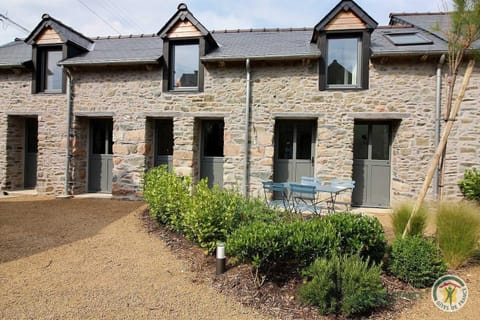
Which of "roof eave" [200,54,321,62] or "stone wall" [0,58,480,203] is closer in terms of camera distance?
"stone wall" [0,58,480,203]

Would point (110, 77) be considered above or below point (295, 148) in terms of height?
above

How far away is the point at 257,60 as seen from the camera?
7.02 metres

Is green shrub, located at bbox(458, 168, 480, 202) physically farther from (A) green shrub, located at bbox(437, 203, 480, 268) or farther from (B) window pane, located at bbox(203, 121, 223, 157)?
(B) window pane, located at bbox(203, 121, 223, 157)

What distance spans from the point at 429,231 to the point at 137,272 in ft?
14.5

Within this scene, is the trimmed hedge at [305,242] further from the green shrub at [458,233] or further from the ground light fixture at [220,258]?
the green shrub at [458,233]

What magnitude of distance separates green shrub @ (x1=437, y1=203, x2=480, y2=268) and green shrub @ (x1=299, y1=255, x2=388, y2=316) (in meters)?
1.36

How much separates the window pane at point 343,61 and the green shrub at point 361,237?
4.86 meters

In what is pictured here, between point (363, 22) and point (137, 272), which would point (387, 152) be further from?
point (137, 272)

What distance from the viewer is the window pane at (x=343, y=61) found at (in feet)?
22.7

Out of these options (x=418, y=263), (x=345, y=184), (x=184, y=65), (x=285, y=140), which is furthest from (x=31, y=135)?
(x=418, y=263)

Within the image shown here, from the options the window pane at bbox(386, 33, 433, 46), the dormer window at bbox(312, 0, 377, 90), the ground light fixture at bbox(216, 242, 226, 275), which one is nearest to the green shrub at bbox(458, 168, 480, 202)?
the dormer window at bbox(312, 0, 377, 90)

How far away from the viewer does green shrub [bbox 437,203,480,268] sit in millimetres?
3225

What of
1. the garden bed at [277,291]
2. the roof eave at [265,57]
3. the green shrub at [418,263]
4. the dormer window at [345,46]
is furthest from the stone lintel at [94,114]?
the green shrub at [418,263]

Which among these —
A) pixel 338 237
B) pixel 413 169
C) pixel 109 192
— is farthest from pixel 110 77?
pixel 413 169
